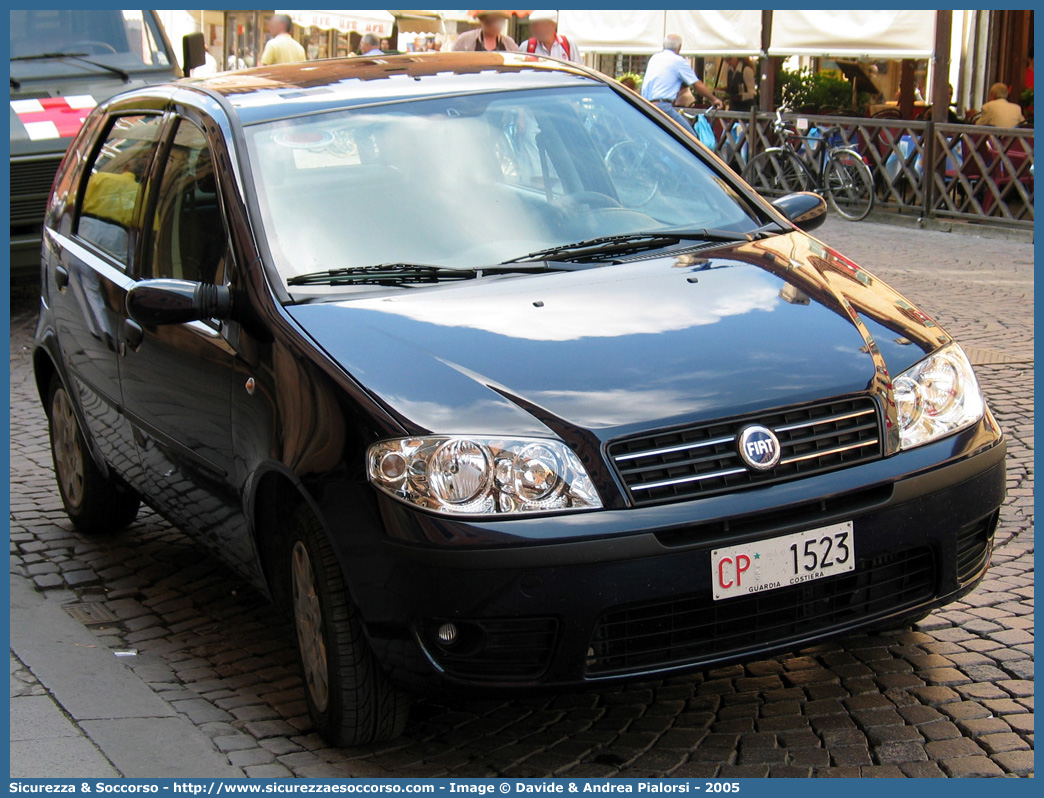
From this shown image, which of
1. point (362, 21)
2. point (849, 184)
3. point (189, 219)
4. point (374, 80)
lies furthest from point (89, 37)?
Result: point (362, 21)

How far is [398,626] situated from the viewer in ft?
10.7

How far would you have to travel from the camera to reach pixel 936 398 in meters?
3.64

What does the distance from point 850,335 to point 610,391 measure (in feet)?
2.35

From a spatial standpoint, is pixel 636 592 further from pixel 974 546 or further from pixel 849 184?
pixel 849 184

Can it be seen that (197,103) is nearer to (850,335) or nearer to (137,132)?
(137,132)

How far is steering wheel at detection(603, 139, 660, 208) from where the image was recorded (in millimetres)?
4621

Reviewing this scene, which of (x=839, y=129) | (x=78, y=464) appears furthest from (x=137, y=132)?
(x=839, y=129)

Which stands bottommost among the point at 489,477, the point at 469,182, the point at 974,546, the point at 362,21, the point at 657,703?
the point at 657,703

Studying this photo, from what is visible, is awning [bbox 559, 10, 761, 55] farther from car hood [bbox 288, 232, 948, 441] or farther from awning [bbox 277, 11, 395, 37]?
car hood [bbox 288, 232, 948, 441]

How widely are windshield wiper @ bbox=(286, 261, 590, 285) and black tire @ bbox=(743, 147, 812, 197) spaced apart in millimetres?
12311

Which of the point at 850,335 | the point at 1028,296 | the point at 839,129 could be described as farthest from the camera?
the point at 839,129

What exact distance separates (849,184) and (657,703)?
40.1ft

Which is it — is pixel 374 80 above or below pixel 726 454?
above

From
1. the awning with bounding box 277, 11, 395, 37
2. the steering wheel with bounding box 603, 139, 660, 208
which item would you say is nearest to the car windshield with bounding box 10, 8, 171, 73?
the steering wheel with bounding box 603, 139, 660, 208
